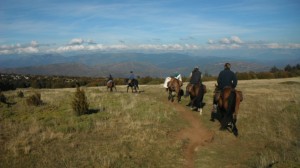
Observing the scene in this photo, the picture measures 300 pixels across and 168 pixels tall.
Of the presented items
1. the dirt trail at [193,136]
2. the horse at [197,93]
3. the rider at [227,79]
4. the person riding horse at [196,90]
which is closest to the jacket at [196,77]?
the person riding horse at [196,90]

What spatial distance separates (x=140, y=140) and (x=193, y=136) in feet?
9.57

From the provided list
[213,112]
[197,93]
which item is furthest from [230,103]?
[197,93]

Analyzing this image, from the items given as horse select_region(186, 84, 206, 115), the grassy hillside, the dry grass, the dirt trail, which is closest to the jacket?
horse select_region(186, 84, 206, 115)

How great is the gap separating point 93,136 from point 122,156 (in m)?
3.68

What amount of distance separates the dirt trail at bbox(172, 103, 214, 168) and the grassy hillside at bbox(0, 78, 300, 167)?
187mm

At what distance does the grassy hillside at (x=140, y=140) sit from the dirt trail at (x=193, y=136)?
7.3 inches

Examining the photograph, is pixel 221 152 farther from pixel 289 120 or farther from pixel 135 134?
pixel 289 120

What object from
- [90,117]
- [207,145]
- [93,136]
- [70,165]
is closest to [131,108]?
[90,117]

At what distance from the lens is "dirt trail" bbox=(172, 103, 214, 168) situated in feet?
39.9

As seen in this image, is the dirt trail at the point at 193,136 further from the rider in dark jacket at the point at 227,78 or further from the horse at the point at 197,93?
the rider in dark jacket at the point at 227,78

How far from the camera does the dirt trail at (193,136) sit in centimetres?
1217

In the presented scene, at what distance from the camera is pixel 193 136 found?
50.0 ft

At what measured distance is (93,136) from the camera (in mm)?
15070

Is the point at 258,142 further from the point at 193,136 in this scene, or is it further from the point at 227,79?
the point at 227,79
